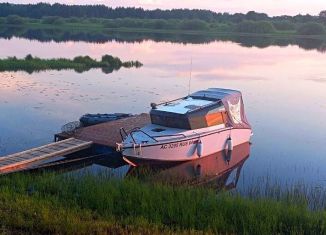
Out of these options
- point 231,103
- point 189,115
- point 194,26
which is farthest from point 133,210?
point 194,26

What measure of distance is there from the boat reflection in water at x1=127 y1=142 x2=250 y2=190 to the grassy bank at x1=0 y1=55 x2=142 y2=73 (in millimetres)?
24062

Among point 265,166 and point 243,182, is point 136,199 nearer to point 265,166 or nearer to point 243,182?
point 243,182

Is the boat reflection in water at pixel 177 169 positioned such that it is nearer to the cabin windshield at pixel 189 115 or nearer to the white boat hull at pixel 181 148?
the white boat hull at pixel 181 148

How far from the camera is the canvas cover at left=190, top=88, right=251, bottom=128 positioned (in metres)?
17.9

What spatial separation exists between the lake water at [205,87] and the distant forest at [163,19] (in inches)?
2508

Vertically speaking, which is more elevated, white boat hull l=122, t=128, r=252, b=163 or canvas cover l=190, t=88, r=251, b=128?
canvas cover l=190, t=88, r=251, b=128

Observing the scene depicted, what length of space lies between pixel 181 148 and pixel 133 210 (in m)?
6.36

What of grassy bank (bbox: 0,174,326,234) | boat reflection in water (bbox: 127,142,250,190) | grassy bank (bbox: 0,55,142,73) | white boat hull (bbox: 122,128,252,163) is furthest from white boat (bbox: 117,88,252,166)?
grassy bank (bbox: 0,55,142,73)

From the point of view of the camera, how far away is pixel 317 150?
18062 millimetres

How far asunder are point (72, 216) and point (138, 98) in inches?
765

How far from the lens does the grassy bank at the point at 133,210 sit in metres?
8.23

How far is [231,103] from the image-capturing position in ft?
60.1

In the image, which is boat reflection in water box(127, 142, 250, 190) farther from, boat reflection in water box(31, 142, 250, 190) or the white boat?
the white boat

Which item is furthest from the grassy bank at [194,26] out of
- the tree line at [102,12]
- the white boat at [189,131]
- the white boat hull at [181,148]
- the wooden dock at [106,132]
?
the white boat hull at [181,148]
